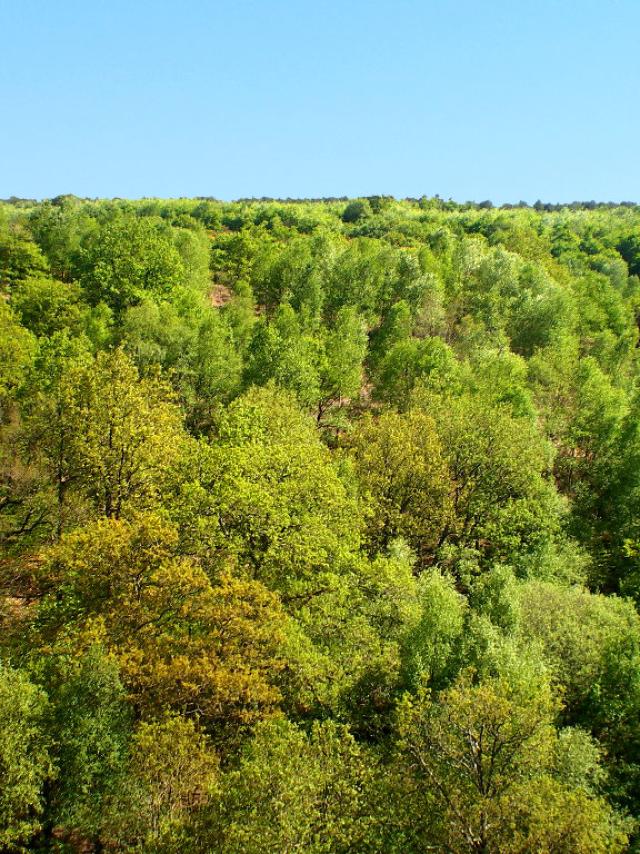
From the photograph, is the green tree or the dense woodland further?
the dense woodland

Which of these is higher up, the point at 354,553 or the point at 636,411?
the point at 636,411

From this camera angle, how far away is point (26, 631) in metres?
25.1

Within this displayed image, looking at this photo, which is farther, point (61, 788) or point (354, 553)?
point (354, 553)

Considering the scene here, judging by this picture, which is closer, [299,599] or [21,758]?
[21,758]

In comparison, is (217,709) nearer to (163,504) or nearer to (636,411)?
(163,504)

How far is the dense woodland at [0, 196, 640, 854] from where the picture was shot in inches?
711

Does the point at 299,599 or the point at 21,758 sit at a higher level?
the point at 21,758

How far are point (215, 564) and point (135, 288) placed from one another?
48.8 metres

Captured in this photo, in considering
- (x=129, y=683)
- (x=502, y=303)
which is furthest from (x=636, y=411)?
(x=129, y=683)

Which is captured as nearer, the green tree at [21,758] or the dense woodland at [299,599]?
the green tree at [21,758]

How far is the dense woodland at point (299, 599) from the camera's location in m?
18.1

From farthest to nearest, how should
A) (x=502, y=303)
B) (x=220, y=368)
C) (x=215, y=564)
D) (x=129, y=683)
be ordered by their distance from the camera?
1. (x=502, y=303)
2. (x=220, y=368)
3. (x=215, y=564)
4. (x=129, y=683)

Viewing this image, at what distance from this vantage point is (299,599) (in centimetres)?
2891

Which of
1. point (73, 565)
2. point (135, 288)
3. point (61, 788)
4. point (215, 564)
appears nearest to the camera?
point (61, 788)
